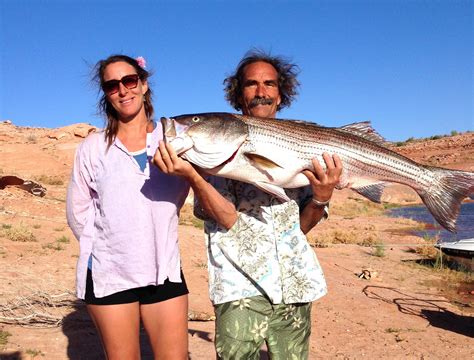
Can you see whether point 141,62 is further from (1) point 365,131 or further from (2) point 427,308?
(2) point 427,308

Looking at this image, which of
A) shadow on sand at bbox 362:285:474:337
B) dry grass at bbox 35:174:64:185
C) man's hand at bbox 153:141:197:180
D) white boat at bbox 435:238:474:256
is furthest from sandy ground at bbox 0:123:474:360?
dry grass at bbox 35:174:64:185

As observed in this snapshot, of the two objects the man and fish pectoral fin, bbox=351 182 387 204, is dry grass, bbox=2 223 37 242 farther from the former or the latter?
fish pectoral fin, bbox=351 182 387 204

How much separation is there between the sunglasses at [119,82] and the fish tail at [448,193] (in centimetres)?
188

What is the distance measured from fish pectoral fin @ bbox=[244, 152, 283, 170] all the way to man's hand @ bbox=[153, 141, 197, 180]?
1.29 ft

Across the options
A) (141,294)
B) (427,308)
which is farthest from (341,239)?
(141,294)

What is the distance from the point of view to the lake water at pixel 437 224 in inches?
691

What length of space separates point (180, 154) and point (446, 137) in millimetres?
57456

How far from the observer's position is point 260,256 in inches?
103

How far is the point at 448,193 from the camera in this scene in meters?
3.00

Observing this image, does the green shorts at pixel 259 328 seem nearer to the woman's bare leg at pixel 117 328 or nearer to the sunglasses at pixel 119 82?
the woman's bare leg at pixel 117 328

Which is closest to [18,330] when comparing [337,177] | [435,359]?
[337,177]

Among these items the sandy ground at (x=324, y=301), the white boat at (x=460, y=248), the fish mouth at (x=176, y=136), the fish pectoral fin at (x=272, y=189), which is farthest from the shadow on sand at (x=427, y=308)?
the fish mouth at (x=176, y=136)

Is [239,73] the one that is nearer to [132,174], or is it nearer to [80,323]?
[132,174]

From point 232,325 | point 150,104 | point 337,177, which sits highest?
point 150,104
